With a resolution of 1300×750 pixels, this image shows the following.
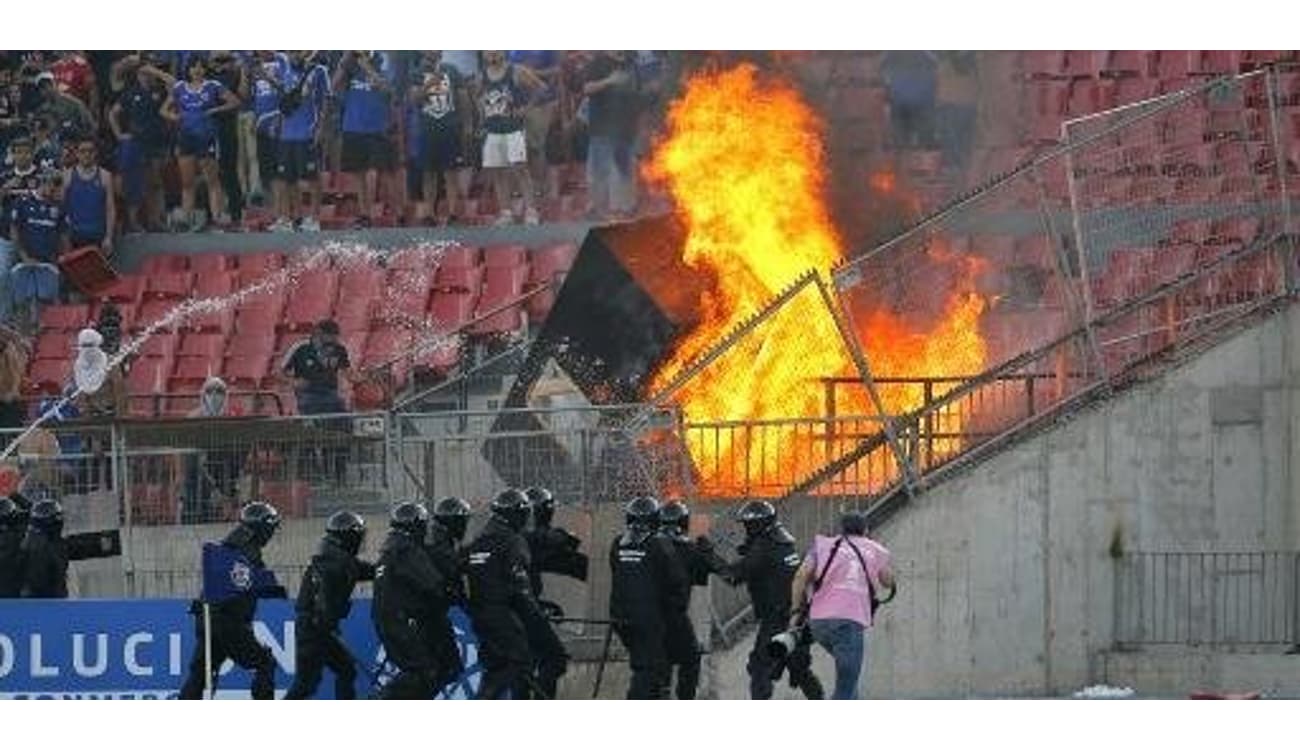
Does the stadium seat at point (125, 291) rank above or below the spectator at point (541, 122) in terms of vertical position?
below

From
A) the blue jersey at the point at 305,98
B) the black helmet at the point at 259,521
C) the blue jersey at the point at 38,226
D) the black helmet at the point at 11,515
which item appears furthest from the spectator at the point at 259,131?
the black helmet at the point at 259,521

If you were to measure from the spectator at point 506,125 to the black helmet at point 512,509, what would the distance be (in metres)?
10.0

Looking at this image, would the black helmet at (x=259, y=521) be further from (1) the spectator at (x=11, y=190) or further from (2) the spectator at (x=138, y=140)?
(2) the spectator at (x=138, y=140)

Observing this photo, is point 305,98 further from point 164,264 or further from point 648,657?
point 648,657

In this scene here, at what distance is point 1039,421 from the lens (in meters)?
29.5

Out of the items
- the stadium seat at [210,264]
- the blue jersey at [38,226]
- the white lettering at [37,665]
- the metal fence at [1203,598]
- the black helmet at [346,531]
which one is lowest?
the white lettering at [37,665]

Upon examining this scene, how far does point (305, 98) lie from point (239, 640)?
1095 cm

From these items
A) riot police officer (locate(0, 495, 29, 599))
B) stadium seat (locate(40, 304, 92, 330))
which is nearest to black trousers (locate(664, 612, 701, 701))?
riot police officer (locate(0, 495, 29, 599))

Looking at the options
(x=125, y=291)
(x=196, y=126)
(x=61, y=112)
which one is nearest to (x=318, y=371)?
(x=125, y=291)

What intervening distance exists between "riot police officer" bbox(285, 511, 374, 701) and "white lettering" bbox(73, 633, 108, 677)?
154 centimetres

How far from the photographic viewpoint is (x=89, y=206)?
37.4 meters

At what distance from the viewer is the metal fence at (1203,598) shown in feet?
97.3

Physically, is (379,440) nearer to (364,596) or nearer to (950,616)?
(364,596)

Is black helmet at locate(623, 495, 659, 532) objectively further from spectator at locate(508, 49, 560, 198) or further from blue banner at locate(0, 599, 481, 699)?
spectator at locate(508, 49, 560, 198)
